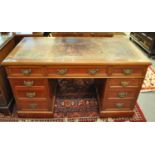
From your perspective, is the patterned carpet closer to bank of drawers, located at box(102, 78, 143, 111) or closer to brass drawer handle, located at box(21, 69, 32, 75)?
bank of drawers, located at box(102, 78, 143, 111)

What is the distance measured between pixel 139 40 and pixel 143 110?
2.29 metres

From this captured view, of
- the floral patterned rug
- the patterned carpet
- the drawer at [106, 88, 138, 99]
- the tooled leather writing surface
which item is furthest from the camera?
the floral patterned rug

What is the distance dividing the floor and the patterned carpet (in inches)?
2.6

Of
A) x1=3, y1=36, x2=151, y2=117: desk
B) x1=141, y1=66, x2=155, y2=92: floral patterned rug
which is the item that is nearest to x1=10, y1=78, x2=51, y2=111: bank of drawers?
x1=3, y1=36, x2=151, y2=117: desk

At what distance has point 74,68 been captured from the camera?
133 centimetres

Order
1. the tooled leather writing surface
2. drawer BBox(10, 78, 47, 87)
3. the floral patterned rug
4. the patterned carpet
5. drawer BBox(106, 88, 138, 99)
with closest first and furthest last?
the tooled leather writing surface → drawer BBox(10, 78, 47, 87) → drawer BBox(106, 88, 138, 99) → the patterned carpet → the floral patterned rug

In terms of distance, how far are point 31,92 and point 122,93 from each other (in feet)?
3.03

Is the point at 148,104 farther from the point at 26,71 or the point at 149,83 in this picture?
the point at 26,71

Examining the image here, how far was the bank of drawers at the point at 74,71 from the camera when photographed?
1.33 metres

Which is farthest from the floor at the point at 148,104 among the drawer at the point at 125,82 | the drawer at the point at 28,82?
the drawer at the point at 28,82

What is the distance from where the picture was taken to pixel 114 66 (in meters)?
1.33

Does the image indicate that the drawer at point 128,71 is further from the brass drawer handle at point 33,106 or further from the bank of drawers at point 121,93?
the brass drawer handle at point 33,106

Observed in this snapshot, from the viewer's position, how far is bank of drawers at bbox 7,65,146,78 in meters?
1.33

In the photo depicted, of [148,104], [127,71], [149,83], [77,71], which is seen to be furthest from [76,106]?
[149,83]
